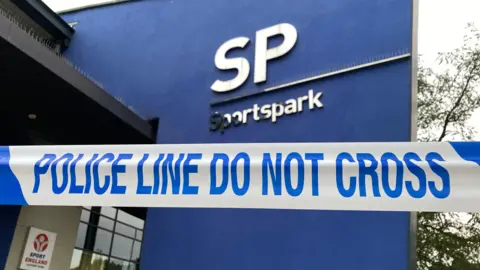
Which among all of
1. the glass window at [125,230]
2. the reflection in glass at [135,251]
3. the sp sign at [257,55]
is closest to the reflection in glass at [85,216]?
the glass window at [125,230]

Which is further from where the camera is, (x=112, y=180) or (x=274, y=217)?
(x=274, y=217)

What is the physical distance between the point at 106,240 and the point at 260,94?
19.0ft

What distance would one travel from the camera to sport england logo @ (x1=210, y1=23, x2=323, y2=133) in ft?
24.1

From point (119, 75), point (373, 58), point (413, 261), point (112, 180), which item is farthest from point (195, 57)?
point (112, 180)

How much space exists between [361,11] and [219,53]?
2.18 metres

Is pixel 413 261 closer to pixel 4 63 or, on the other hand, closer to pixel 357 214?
pixel 357 214

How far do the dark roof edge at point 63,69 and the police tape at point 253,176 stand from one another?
2709 mm

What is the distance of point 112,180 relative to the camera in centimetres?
308

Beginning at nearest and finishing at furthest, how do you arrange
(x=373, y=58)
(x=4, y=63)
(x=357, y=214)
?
(x=4, y=63)
(x=357, y=214)
(x=373, y=58)

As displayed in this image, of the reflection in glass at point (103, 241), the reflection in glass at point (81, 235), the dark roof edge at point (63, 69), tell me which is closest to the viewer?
the dark roof edge at point (63, 69)

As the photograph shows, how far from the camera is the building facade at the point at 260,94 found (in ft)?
21.6

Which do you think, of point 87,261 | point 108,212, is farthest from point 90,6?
point 87,261

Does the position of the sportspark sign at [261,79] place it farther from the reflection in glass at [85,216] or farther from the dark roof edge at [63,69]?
the reflection in glass at [85,216]

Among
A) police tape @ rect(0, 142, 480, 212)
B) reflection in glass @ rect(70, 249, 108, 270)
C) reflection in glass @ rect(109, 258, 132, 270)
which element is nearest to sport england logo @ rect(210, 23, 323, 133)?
reflection in glass @ rect(70, 249, 108, 270)
